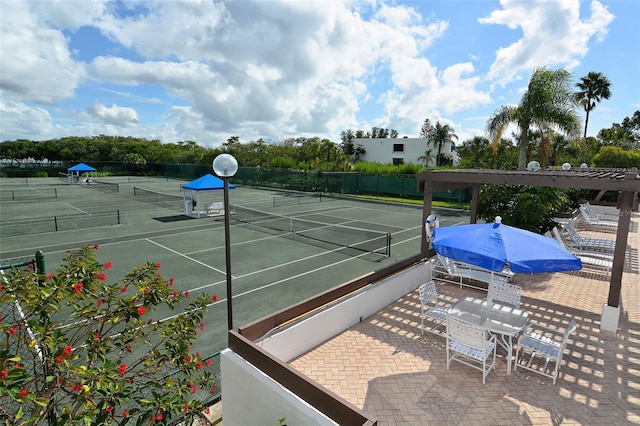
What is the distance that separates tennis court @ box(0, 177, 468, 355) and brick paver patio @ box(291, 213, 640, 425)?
2.74 meters

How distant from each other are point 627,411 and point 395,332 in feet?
11.6

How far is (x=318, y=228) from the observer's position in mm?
19391

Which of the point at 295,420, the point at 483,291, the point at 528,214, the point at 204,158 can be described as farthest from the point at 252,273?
the point at 204,158

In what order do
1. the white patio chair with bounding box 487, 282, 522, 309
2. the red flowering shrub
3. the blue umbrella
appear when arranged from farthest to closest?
the white patio chair with bounding box 487, 282, 522, 309
the blue umbrella
the red flowering shrub

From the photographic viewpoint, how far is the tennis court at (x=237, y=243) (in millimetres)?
A: 10194

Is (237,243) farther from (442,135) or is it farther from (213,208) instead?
(442,135)

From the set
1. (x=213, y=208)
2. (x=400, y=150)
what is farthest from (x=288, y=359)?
(x=400, y=150)

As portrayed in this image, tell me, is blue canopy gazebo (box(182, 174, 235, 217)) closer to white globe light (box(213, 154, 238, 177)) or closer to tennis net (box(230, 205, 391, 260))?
tennis net (box(230, 205, 391, 260))

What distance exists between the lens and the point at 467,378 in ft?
18.7

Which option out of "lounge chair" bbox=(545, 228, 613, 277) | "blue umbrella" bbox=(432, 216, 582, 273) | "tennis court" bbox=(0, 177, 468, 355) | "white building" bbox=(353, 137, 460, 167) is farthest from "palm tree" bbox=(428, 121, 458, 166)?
"blue umbrella" bbox=(432, 216, 582, 273)

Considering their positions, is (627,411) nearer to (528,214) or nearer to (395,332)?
(395,332)

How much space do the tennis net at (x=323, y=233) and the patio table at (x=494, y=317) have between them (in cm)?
699

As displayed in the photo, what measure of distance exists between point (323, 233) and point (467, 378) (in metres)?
12.6

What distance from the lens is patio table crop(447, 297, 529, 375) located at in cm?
585
